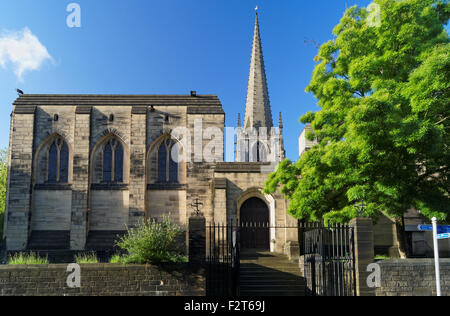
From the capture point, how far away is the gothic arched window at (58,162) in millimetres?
23297

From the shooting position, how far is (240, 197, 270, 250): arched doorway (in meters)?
20.6

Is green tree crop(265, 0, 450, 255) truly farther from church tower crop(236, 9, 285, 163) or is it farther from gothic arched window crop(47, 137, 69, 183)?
church tower crop(236, 9, 285, 163)

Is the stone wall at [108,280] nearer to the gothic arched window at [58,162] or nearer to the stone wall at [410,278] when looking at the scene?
the stone wall at [410,278]

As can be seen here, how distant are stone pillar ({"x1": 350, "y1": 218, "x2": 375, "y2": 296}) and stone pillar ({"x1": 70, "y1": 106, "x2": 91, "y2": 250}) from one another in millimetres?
14889

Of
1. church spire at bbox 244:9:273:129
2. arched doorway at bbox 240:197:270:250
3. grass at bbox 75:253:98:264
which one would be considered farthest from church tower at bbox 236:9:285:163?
grass at bbox 75:253:98:264

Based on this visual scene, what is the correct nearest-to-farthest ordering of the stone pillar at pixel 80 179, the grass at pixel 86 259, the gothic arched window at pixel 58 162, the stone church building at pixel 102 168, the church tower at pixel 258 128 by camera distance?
the grass at pixel 86 259, the stone pillar at pixel 80 179, the stone church building at pixel 102 168, the gothic arched window at pixel 58 162, the church tower at pixel 258 128

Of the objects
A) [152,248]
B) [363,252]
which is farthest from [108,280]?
[363,252]

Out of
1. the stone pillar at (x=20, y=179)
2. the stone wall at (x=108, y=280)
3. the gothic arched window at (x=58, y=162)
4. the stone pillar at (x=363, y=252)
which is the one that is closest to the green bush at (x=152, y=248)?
the stone wall at (x=108, y=280)

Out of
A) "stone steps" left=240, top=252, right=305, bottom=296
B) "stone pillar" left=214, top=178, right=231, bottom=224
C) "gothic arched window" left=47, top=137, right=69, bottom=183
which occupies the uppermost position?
"gothic arched window" left=47, top=137, right=69, bottom=183

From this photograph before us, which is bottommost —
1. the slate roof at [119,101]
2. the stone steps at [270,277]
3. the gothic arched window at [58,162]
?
the stone steps at [270,277]

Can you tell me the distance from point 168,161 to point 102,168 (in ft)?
12.1

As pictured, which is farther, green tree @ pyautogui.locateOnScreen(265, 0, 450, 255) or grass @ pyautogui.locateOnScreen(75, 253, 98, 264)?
grass @ pyautogui.locateOnScreen(75, 253, 98, 264)

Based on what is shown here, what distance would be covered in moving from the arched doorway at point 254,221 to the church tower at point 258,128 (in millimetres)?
22717

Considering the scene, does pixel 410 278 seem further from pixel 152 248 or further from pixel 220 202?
pixel 220 202
